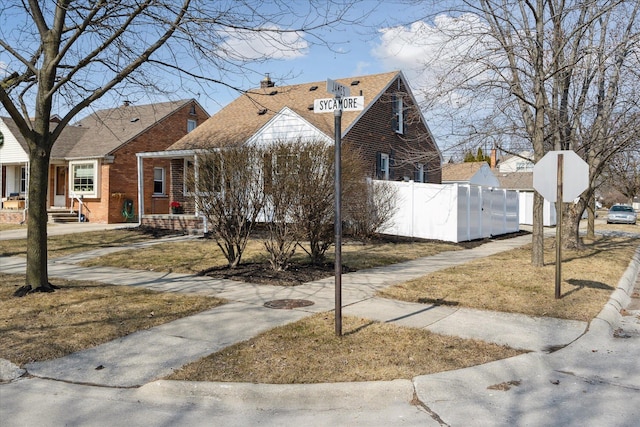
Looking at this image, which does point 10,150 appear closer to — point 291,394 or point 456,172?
point 291,394

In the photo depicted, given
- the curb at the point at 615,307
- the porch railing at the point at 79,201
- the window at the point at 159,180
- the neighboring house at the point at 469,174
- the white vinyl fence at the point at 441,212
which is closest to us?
A: the curb at the point at 615,307

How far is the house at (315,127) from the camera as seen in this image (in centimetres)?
1908

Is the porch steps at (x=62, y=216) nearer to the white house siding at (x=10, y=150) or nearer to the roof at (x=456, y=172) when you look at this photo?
the white house siding at (x=10, y=150)

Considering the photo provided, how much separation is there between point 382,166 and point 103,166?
12.9 meters

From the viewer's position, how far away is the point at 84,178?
25.3 metres

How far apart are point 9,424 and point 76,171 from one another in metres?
23.9

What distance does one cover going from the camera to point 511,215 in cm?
2372

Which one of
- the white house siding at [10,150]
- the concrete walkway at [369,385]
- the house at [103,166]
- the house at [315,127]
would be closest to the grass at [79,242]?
the house at [315,127]

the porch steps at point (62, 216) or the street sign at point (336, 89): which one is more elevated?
the street sign at point (336, 89)

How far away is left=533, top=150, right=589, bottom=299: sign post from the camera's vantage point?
8.11 meters

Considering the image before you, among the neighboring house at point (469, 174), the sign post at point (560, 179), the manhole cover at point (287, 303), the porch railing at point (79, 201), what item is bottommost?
the manhole cover at point (287, 303)

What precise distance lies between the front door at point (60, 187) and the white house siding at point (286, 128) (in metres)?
13.3

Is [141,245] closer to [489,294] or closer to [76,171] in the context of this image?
[489,294]

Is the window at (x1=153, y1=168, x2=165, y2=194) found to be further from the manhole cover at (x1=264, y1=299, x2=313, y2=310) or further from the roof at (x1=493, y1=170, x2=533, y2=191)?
the roof at (x1=493, y1=170, x2=533, y2=191)
